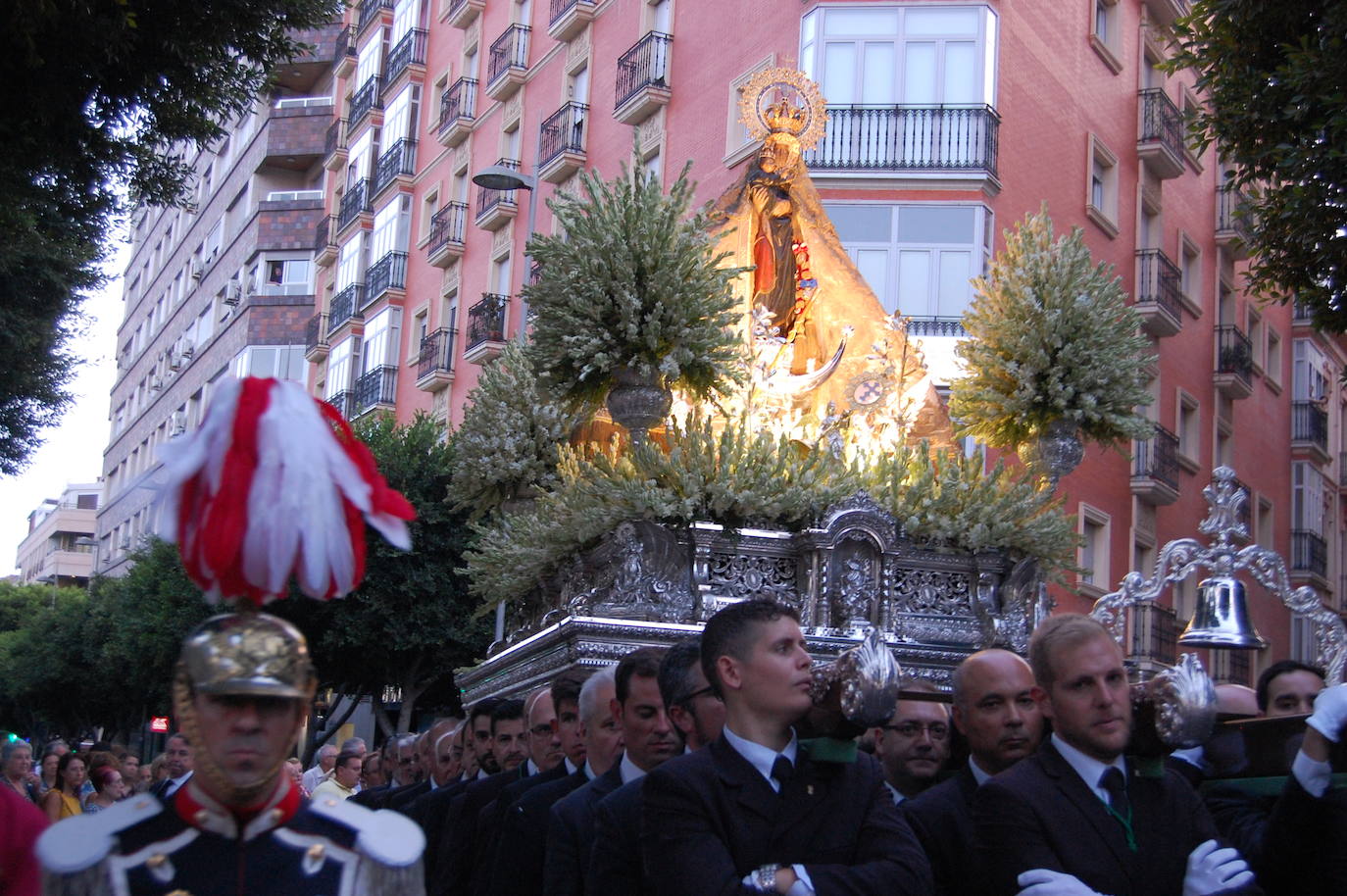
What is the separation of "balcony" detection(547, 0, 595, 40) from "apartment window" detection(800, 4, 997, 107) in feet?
23.8

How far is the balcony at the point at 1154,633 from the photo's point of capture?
22.3 metres

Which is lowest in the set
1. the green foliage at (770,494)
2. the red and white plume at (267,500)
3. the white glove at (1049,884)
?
the white glove at (1049,884)

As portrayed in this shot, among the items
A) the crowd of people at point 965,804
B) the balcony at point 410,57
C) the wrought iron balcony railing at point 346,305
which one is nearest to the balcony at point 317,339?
the wrought iron balcony railing at point 346,305

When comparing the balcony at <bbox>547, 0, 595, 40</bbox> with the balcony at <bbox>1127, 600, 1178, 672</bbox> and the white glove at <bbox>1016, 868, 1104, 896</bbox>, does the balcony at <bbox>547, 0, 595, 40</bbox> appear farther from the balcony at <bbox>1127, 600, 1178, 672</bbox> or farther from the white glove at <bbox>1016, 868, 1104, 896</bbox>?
the white glove at <bbox>1016, 868, 1104, 896</bbox>

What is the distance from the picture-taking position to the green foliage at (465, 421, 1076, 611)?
8.81 metres

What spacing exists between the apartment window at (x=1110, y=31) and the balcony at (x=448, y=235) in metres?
12.7

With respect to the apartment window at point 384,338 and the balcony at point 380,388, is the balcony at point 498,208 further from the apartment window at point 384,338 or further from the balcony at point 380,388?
the balcony at point 380,388

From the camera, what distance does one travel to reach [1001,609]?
928cm

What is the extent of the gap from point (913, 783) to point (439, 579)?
19.1 meters

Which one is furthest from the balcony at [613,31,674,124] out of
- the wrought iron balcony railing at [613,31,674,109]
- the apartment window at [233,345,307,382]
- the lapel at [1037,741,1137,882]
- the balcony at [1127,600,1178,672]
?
the lapel at [1037,741,1137,882]

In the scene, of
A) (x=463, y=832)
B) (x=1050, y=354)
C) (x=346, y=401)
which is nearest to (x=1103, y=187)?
(x=1050, y=354)

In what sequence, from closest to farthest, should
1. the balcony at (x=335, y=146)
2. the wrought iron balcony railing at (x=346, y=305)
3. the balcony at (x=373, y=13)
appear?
1. the wrought iron balcony railing at (x=346, y=305)
2. the balcony at (x=373, y=13)
3. the balcony at (x=335, y=146)

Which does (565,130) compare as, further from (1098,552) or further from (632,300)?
(632,300)

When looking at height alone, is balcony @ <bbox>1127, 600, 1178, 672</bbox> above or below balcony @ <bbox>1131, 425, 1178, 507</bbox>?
below
